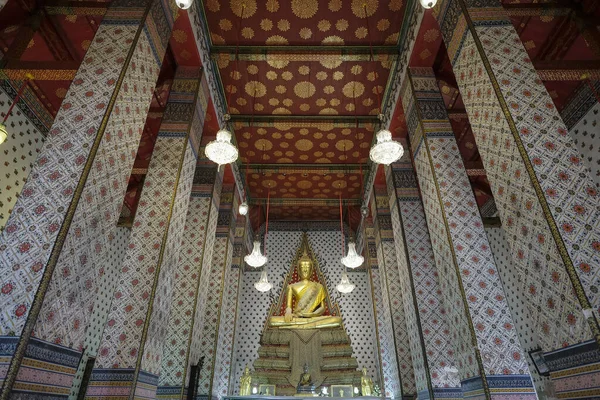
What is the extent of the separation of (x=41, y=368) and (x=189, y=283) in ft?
12.5

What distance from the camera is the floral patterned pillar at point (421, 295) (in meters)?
5.69

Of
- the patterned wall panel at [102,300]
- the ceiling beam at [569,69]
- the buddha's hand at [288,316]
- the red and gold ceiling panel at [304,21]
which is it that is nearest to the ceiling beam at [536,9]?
the ceiling beam at [569,69]

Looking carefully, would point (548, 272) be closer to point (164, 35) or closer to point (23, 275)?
point (23, 275)

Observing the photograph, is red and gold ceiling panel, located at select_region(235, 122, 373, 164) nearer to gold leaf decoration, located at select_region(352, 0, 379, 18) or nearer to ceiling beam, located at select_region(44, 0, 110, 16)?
gold leaf decoration, located at select_region(352, 0, 379, 18)

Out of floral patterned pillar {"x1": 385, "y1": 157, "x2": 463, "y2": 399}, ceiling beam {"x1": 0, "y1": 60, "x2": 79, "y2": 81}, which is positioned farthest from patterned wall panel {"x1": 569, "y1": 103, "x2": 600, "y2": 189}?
ceiling beam {"x1": 0, "y1": 60, "x2": 79, "y2": 81}

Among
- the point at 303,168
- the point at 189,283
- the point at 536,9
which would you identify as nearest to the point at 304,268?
the point at 303,168

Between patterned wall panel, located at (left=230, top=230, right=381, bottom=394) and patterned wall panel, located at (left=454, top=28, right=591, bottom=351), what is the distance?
7388mm

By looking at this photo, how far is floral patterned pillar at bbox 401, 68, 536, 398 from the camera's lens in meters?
3.96

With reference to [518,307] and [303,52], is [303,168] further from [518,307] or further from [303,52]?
[518,307]

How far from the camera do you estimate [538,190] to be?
304cm

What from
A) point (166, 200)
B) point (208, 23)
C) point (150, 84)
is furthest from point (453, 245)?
point (208, 23)

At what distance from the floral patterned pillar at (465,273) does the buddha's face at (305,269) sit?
6.15m

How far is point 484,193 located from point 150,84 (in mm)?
8224

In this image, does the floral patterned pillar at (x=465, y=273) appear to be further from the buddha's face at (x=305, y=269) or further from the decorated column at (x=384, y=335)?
the buddha's face at (x=305, y=269)
